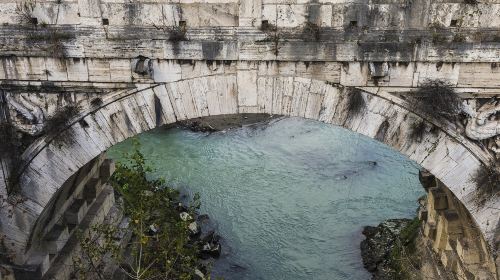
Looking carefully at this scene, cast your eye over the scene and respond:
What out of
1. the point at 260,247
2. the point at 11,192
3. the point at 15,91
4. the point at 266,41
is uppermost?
the point at 266,41

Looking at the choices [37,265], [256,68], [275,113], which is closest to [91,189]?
[37,265]

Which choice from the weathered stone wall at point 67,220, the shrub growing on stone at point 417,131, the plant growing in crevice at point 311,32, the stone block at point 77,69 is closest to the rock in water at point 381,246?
the shrub growing on stone at point 417,131

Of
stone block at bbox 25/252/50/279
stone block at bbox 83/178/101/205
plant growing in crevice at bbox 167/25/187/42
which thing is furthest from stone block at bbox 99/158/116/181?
plant growing in crevice at bbox 167/25/187/42

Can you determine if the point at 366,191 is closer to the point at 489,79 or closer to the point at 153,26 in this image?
the point at 489,79

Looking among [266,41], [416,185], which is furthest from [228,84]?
[416,185]

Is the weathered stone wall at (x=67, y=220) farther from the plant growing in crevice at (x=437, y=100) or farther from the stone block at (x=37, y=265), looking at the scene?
the plant growing in crevice at (x=437, y=100)
